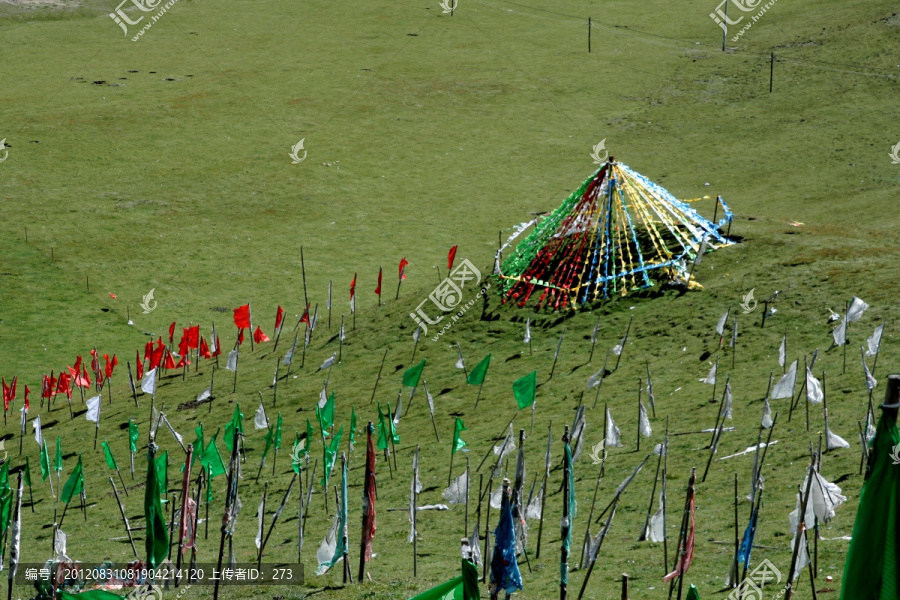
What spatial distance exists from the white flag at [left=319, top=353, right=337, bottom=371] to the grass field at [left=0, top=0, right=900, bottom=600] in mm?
488

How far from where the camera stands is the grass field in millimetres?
24109

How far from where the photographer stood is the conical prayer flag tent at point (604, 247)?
35.2 m

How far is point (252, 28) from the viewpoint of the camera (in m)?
89.5

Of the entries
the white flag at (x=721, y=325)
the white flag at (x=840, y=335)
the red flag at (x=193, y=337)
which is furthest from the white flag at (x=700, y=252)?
the red flag at (x=193, y=337)

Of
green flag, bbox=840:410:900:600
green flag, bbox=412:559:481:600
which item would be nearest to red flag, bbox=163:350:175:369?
green flag, bbox=412:559:481:600

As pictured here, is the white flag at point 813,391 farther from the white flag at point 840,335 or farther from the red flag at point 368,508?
the red flag at point 368,508

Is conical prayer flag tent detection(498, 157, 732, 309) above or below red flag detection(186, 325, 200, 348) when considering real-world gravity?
above

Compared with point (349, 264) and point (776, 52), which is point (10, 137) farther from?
point (776, 52)

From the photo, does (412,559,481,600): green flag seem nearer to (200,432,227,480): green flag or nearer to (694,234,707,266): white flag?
(200,432,227,480): green flag

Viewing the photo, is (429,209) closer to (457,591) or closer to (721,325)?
(721,325)

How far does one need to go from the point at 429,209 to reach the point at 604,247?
23823 mm

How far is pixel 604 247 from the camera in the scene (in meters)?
35.6

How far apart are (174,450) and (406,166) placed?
119 ft

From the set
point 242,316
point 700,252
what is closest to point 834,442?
point 700,252
